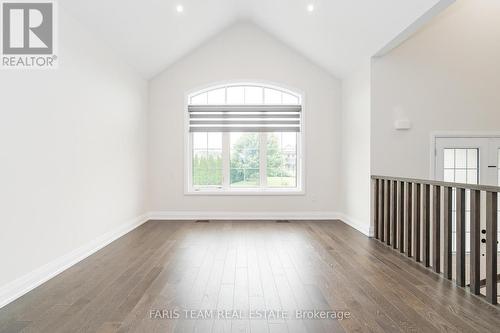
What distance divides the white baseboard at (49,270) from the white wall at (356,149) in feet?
12.1

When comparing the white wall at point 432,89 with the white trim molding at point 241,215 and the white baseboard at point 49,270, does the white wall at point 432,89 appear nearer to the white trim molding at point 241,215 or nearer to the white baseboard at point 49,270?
the white trim molding at point 241,215

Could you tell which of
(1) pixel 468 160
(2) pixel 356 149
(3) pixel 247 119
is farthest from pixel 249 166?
(1) pixel 468 160

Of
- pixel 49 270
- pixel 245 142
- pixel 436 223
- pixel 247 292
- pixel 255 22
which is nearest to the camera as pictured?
pixel 247 292

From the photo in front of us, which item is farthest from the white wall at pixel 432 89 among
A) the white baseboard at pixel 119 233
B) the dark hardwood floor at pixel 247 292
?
the dark hardwood floor at pixel 247 292

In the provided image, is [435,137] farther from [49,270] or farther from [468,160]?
[49,270]

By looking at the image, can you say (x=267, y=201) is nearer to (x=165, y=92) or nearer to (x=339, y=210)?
(x=339, y=210)

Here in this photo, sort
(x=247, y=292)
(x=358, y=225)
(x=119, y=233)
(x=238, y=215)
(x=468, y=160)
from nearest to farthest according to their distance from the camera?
(x=247, y=292) → (x=119, y=233) → (x=468, y=160) → (x=358, y=225) → (x=238, y=215)

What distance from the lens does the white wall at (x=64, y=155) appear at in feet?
9.49

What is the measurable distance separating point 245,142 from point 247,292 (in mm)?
4267

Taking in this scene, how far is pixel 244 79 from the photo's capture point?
6.83 meters

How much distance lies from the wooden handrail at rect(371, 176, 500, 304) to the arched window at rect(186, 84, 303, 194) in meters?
2.13

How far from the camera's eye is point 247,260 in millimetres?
3959

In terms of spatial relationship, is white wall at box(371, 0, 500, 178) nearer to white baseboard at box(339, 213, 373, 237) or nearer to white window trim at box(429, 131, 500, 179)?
white window trim at box(429, 131, 500, 179)
